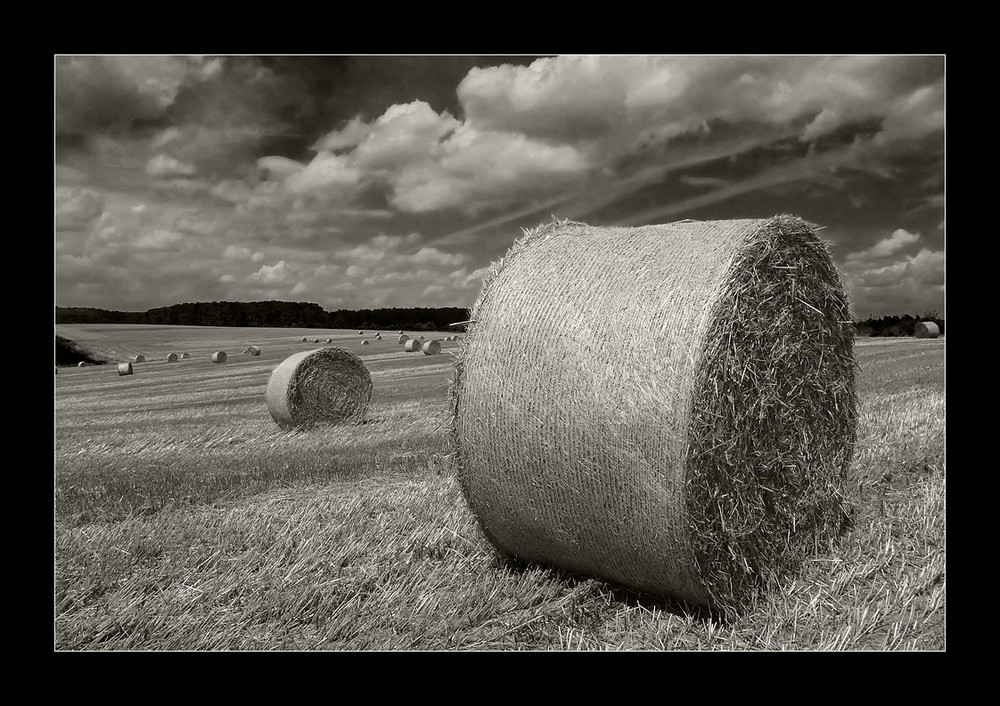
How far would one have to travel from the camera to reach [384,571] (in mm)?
4871

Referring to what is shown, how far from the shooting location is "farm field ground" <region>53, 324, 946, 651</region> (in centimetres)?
408

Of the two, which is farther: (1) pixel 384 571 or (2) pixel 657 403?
(1) pixel 384 571

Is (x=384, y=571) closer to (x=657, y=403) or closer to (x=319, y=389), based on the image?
(x=657, y=403)

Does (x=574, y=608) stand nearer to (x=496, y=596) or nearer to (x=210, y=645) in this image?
(x=496, y=596)

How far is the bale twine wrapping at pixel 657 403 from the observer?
3.99 metres

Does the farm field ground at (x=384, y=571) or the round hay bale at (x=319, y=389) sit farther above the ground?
the round hay bale at (x=319, y=389)

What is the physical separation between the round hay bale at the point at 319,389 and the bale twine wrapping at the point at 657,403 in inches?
338

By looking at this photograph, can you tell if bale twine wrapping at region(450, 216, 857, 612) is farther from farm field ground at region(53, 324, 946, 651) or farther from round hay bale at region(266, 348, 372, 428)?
round hay bale at region(266, 348, 372, 428)

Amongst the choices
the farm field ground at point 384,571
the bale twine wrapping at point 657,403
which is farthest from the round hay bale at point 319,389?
the bale twine wrapping at point 657,403

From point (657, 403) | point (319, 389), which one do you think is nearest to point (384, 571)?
point (657, 403)

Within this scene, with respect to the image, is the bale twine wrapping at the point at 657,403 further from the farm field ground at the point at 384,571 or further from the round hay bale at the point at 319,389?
the round hay bale at the point at 319,389

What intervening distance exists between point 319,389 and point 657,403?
10.3m
